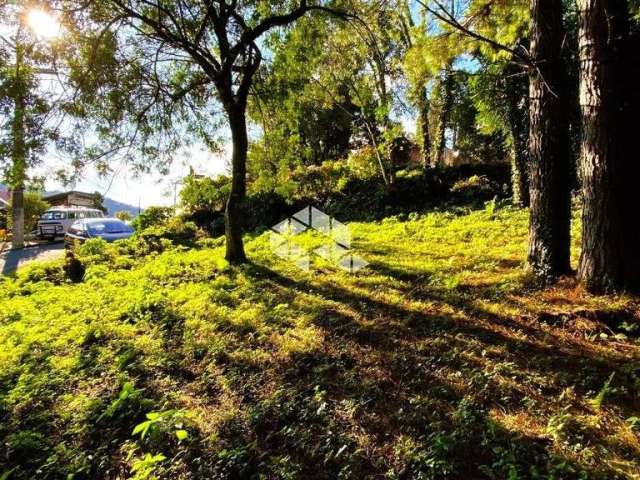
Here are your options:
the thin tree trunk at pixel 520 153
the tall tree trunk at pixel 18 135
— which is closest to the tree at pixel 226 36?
the tall tree trunk at pixel 18 135

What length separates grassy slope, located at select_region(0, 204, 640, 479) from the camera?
2326mm

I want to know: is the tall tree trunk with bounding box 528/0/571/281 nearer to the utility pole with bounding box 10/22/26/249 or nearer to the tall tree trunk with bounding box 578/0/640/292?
the tall tree trunk with bounding box 578/0/640/292

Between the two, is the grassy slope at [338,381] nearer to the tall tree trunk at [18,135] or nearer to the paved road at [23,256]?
the tall tree trunk at [18,135]

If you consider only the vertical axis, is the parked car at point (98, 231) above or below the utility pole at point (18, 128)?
below

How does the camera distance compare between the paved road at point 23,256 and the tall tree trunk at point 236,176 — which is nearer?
the tall tree trunk at point 236,176

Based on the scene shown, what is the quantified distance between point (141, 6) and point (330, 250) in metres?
5.42

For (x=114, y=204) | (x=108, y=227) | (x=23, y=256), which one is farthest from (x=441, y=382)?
(x=114, y=204)

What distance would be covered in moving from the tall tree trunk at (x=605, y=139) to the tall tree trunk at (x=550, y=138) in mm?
383

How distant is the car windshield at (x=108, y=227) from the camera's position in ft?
41.6

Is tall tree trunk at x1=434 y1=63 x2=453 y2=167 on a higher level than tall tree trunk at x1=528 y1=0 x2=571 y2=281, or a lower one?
higher

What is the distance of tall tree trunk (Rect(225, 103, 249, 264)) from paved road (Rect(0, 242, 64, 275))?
934 cm

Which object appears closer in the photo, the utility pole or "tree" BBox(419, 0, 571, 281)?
"tree" BBox(419, 0, 571, 281)

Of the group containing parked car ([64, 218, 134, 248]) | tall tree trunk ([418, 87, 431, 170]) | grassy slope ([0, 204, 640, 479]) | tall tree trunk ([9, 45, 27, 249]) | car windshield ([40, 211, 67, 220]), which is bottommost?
grassy slope ([0, 204, 640, 479])

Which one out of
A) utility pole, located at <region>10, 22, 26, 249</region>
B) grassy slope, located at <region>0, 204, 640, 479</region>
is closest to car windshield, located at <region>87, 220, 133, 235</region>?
utility pole, located at <region>10, 22, 26, 249</region>
